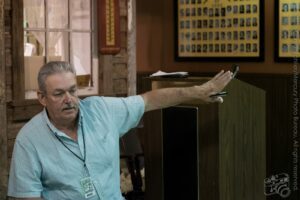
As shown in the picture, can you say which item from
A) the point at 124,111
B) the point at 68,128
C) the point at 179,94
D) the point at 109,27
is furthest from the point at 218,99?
the point at 109,27

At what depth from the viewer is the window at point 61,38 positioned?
4438mm

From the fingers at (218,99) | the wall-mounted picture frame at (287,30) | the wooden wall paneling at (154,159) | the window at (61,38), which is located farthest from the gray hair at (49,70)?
the wall-mounted picture frame at (287,30)

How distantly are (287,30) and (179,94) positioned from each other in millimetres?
2793

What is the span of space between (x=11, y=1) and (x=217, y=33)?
2199 millimetres

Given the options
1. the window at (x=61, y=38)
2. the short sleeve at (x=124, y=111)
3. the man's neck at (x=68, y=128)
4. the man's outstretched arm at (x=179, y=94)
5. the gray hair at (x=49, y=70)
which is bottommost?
the man's neck at (x=68, y=128)

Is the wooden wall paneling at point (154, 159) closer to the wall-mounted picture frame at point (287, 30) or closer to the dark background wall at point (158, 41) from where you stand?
the wall-mounted picture frame at point (287, 30)

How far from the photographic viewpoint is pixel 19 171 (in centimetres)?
211

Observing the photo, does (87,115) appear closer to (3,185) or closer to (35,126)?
(35,126)

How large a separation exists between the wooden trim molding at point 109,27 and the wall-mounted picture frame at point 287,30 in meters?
1.46

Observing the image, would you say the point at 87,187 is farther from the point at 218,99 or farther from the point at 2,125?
the point at 2,125

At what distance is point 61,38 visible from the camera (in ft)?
15.6

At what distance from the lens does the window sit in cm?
444

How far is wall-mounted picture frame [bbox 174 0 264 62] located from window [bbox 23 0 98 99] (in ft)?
3.77

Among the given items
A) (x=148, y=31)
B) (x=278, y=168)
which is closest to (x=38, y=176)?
(x=278, y=168)
